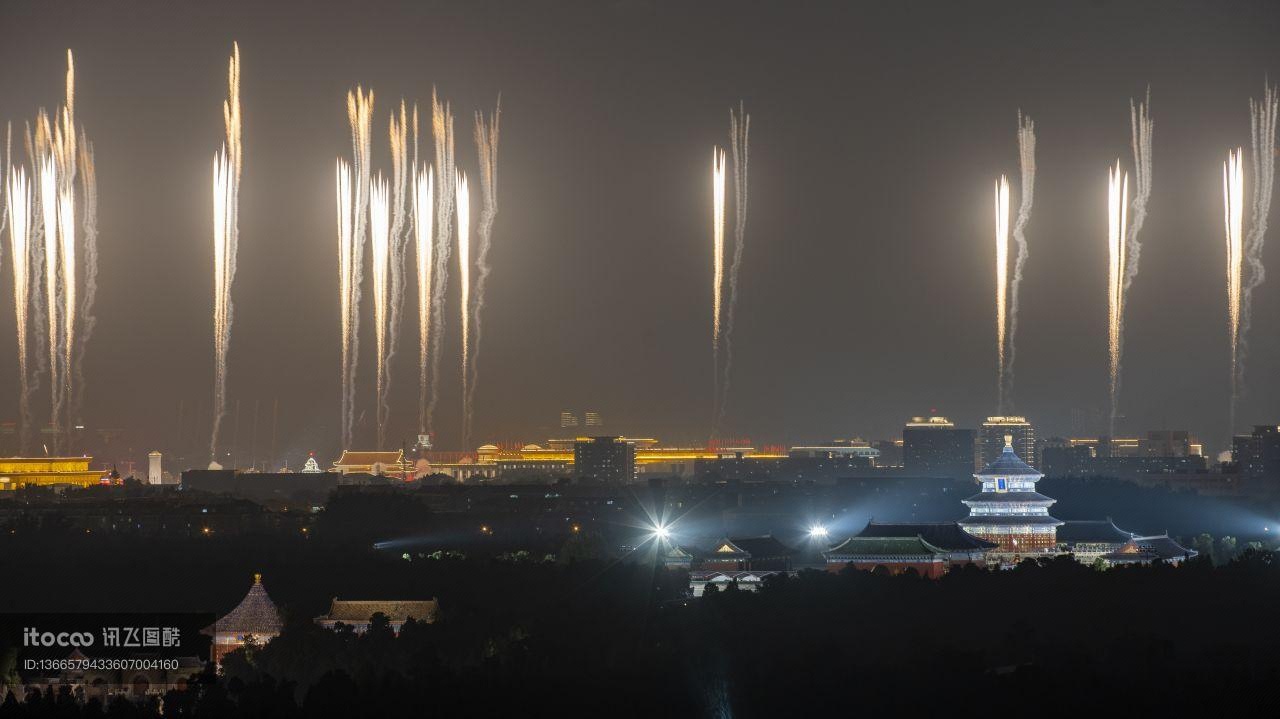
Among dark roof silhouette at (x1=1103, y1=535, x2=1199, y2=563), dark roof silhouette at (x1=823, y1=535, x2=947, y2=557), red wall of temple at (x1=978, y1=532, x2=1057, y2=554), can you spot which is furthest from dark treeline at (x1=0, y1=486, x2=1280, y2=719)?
dark roof silhouette at (x1=1103, y1=535, x2=1199, y2=563)

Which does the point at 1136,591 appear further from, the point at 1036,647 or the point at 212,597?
the point at 212,597

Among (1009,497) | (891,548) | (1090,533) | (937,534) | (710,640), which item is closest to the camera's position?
(710,640)

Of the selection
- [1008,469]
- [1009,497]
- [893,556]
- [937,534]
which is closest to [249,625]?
[893,556]

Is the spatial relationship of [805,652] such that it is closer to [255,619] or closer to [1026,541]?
[255,619]

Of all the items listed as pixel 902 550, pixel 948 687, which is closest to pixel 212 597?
pixel 902 550

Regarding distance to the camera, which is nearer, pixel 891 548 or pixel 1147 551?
pixel 891 548

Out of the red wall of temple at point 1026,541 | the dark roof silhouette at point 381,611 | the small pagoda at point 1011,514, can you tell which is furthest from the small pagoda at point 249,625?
the red wall of temple at point 1026,541

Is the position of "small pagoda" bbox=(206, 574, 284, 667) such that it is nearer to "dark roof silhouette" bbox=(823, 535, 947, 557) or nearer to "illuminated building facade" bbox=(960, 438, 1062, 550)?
"dark roof silhouette" bbox=(823, 535, 947, 557)
